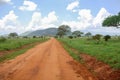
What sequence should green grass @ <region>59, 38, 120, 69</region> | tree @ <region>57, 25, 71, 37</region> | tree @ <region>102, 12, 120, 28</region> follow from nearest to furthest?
1. green grass @ <region>59, 38, 120, 69</region>
2. tree @ <region>102, 12, 120, 28</region>
3. tree @ <region>57, 25, 71, 37</region>

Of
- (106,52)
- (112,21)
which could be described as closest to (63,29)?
(112,21)

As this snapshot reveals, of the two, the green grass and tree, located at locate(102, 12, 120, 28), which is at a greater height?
tree, located at locate(102, 12, 120, 28)

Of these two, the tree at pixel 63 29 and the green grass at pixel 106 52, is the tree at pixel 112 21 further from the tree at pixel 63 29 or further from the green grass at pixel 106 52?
the tree at pixel 63 29

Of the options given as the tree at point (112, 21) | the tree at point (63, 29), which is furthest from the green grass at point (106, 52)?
the tree at point (63, 29)

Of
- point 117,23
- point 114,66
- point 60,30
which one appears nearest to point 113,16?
point 117,23

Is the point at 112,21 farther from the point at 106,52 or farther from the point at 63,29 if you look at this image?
the point at 63,29

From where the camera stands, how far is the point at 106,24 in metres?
82.8

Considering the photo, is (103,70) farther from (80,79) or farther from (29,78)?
(29,78)

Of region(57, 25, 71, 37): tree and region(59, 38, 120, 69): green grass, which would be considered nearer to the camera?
region(59, 38, 120, 69): green grass

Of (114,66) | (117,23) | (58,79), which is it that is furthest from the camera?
(117,23)


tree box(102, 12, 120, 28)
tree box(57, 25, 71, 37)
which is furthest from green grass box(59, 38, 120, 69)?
tree box(57, 25, 71, 37)

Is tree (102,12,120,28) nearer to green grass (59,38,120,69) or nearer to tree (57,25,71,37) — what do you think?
green grass (59,38,120,69)

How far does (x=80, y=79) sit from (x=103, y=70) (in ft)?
11.9

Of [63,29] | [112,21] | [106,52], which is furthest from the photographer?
[63,29]
